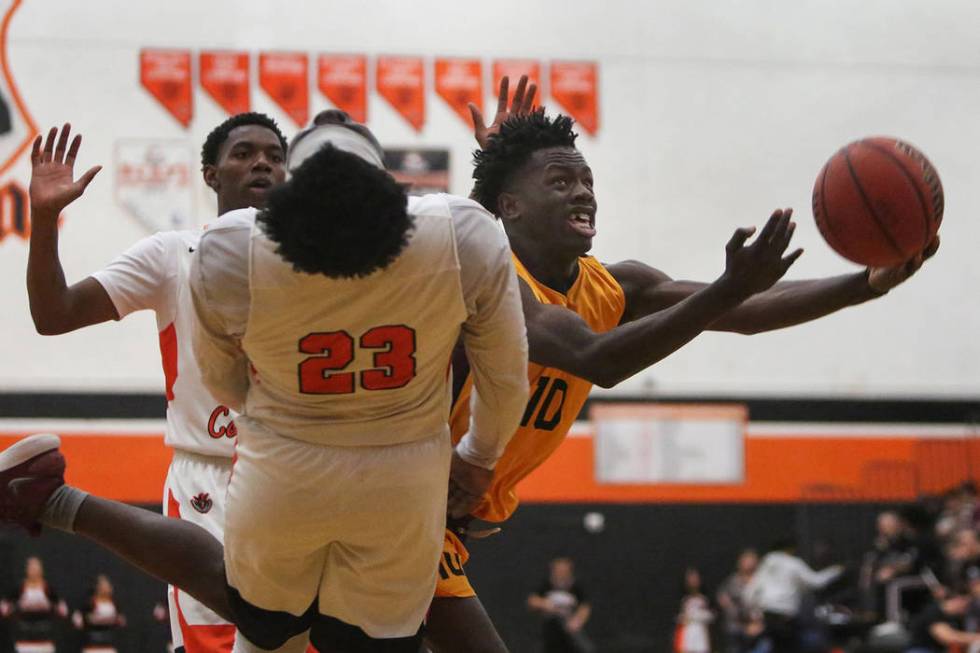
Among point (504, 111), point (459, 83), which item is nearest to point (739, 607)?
point (459, 83)

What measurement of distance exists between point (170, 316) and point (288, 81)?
11.4 m

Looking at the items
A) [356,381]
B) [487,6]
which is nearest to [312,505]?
[356,381]

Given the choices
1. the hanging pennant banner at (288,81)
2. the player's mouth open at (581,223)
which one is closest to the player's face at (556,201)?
the player's mouth open at (581,223)

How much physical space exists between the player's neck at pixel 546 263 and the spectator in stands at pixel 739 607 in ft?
34.3

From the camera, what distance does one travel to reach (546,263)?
4160 mm

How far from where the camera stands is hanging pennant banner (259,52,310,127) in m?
15.0

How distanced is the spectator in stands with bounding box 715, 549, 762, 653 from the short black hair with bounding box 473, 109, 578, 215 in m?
10.5

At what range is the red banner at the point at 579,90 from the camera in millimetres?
15531

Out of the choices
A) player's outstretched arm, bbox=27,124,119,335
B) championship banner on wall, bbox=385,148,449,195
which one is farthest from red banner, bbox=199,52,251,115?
player's outstretched arm, bbox=27,124,119,335

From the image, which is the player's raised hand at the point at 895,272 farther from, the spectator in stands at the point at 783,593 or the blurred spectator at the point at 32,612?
the blurred spectator at the point at 32,612

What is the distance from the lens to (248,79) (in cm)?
1502

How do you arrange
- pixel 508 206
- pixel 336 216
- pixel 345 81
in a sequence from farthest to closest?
pixel 345 81 < pixel 508 206 < pixel 336 216

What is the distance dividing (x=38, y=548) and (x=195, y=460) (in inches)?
447

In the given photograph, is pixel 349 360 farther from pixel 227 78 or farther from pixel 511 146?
pixel 227 78
